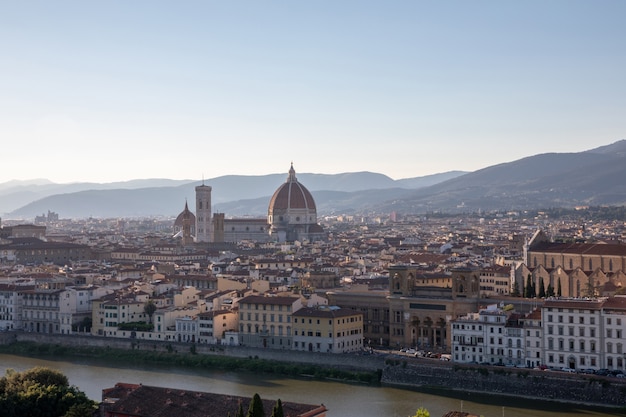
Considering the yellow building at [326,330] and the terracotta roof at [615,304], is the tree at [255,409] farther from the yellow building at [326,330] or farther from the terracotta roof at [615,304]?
the yellow building at [326,330]

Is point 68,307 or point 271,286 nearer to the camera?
point 68,307

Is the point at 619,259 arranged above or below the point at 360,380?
above

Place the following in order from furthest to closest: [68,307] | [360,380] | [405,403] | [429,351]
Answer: [68,307] → [429,351] → [360,380] → [405,403]

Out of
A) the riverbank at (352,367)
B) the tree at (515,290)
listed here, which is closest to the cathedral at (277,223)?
the tree at (515,290)

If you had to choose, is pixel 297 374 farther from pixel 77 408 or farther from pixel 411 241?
pixel 411 241

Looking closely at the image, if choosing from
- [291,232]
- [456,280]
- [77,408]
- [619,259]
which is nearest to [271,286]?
[456,280]

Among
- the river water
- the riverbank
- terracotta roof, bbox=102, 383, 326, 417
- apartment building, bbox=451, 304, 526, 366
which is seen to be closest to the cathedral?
the riverbank

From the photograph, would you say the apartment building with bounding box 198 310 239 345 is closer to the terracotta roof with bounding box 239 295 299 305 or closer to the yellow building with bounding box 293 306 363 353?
the terracotta roof with bounding box 239 295 299 305

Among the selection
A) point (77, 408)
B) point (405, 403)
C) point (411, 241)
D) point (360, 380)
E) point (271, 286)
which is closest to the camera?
point (77, 408)
